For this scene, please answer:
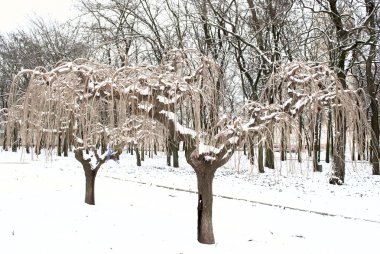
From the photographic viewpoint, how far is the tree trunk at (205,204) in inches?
269

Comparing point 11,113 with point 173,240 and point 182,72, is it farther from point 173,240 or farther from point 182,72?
point 173,240

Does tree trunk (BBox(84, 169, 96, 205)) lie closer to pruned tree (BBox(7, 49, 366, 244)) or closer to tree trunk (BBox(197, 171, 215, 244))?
pruned tree (BBox(7, 49, 366, 244))

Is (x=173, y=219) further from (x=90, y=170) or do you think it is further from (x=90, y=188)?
(x=90, y=170)

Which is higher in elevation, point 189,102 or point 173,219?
point 189,102

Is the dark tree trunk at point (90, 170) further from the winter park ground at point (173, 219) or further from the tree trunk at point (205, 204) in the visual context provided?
the tree trunk at point (205, 204)

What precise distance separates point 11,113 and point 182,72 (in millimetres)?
2969

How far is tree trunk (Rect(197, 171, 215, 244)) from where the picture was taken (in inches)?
269

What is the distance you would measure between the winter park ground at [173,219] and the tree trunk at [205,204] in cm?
22

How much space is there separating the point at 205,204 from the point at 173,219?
2592mm

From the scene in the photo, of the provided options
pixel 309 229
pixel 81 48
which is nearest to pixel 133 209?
pixel 309 229

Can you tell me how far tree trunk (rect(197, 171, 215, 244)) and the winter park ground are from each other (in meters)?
0.22

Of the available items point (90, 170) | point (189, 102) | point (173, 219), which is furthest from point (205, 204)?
point (90, 170)

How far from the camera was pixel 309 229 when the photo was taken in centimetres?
895

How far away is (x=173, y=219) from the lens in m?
9.25
